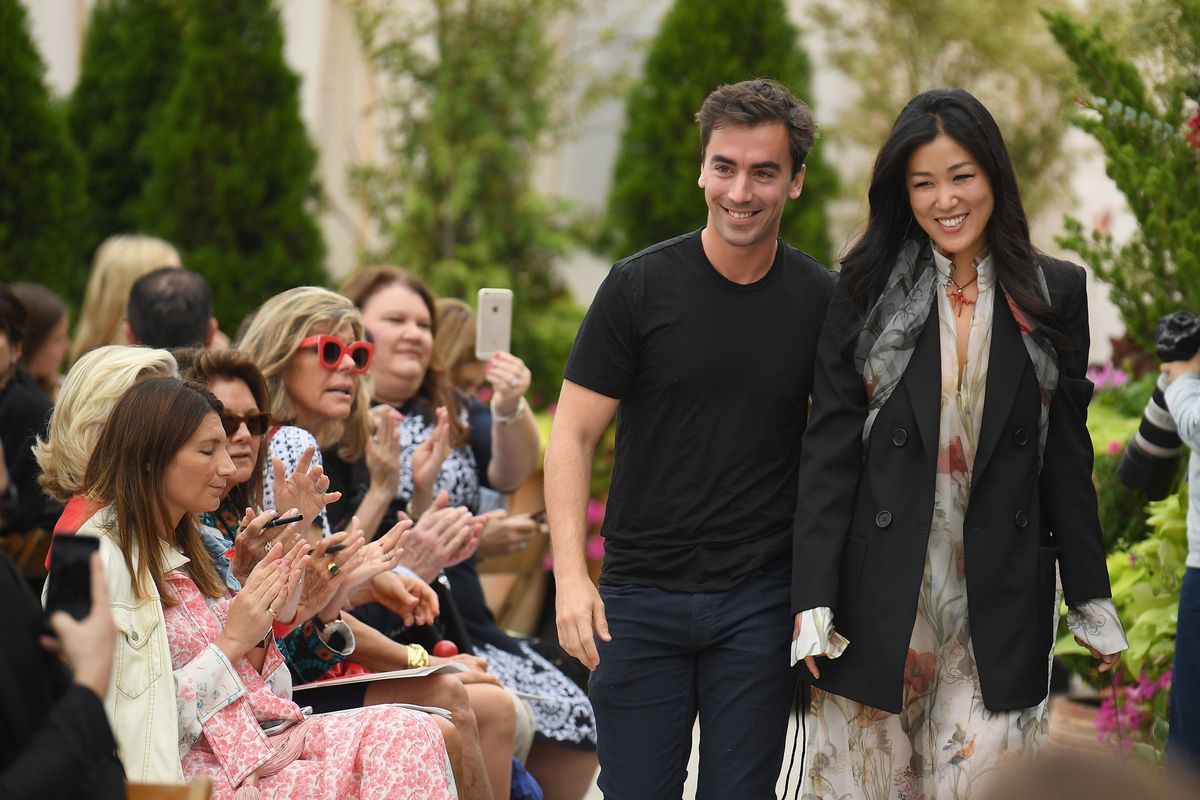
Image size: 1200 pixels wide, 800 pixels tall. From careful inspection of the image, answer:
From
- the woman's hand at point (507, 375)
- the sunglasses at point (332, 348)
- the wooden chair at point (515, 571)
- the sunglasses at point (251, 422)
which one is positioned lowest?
the wooden chair at point (515, 571)

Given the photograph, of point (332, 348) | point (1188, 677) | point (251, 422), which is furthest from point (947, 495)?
point (332, 348)

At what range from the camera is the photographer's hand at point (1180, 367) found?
4.14 meters

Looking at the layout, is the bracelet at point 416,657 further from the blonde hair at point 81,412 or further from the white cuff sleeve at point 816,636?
the white cuff sleeve at point 816,636

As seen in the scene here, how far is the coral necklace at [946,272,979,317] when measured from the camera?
138 inches

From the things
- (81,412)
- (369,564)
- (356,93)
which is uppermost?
(356,93)

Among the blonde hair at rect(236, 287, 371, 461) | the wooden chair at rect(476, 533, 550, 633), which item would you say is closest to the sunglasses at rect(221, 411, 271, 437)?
the blonde hair at rect(236, 287, 371, 461)

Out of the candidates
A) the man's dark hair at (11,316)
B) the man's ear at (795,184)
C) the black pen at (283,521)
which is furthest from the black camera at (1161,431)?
the man's dark hair at (11,316)

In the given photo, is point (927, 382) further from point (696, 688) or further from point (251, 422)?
point (251, 422)

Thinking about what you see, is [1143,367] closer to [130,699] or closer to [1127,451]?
[1127,451]

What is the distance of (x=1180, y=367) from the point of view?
416 centimetres

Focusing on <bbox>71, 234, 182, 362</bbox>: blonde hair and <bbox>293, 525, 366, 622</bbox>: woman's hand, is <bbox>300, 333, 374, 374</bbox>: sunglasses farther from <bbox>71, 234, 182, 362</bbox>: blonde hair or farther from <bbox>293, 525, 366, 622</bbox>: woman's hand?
<bbox>71, 234, 182, 362</bbox>: blonde hair

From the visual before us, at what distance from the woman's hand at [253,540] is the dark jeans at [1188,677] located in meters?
2.27

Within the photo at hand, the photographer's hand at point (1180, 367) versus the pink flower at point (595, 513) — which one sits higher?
the photographer's hand at point (1180, 367)

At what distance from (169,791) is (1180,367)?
2.78 metres
